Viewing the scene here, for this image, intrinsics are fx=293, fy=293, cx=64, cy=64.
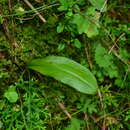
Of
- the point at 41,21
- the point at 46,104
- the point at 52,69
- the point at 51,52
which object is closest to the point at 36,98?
the point at 46,104

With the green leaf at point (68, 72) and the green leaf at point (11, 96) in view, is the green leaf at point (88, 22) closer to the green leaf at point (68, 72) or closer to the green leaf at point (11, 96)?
the green leaf at point (68, 72)

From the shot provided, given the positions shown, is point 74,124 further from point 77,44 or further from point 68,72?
point 77,44

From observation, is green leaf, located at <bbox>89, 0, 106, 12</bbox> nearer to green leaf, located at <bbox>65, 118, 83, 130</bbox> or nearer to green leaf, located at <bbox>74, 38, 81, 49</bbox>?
green leaf, located at <bbox>74, 38, 81, 49</bbox>

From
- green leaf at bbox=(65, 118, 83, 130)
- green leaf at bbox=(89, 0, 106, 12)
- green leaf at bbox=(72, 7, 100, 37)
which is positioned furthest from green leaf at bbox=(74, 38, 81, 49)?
green leaf at bbox=(65, 118, 83, 130)

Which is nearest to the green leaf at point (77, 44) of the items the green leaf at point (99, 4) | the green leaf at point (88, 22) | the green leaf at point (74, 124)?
the green leaf at point (88, 22)

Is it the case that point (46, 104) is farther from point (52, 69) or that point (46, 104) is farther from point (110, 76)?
point (110, 76)

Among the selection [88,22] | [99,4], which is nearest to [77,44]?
[88,22]

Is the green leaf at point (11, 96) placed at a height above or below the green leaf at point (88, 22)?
below

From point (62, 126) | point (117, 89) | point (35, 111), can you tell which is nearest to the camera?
point (35, 111)

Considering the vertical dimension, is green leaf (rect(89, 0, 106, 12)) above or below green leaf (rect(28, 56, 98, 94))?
above
